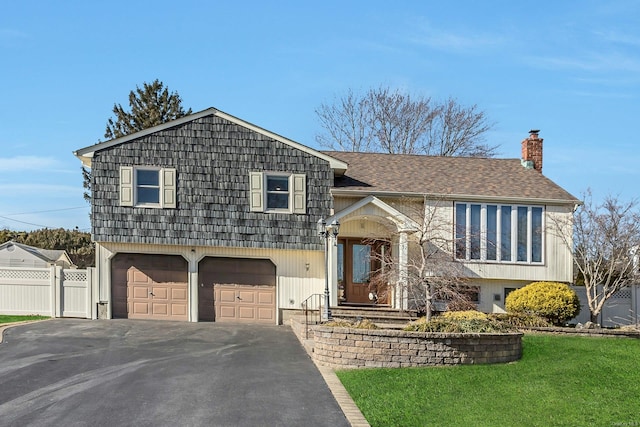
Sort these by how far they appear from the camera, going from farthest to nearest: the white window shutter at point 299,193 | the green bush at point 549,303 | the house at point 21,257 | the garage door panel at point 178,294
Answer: the house at point 21,257 → the garage door panel at point 178,294 → the white window shutter at point 299,193 → the green bush at point 549,303

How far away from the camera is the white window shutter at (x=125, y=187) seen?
71.5 ft

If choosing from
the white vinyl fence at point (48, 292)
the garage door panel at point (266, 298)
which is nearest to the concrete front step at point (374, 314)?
the garage door panel at point (266, 298)

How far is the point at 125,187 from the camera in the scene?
859 inches

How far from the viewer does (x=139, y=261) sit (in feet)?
73.6

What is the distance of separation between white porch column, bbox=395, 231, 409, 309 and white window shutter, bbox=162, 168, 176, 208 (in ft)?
23.9

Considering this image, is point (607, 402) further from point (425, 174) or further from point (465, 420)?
point (425, 174)

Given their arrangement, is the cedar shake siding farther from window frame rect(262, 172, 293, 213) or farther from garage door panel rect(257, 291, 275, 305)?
garage door panel rect(257, 291, 275, 305)

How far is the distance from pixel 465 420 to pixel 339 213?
A: 11.7 meters

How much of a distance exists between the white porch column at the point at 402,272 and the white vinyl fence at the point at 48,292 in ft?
31.7

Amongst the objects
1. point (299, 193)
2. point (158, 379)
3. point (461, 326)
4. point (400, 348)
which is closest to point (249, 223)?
point (299, 193)

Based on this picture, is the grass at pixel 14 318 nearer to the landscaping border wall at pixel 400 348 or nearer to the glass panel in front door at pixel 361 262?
the glass panel in front door at pixel 361 262

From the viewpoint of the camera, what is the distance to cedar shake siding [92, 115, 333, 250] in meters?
21.8

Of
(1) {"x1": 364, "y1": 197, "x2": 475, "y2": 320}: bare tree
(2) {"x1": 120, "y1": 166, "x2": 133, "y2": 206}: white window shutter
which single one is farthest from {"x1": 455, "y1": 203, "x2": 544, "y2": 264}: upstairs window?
(2) {"x1": 120, "y1": 166, "x2": 133, "y2": 206}: white window shutter

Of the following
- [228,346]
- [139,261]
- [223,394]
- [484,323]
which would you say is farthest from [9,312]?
[484,323]
